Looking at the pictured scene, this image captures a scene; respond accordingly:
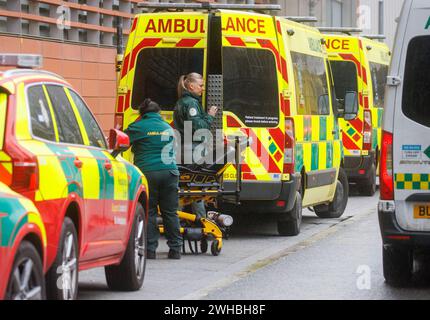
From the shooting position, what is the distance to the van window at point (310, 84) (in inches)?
649

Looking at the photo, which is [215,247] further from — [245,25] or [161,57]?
[245,25]

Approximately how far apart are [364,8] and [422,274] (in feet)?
157

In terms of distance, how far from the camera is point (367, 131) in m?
24.3

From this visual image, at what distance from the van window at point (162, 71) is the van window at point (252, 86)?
0.37 metres

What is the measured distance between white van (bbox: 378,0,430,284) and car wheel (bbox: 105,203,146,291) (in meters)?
1.90

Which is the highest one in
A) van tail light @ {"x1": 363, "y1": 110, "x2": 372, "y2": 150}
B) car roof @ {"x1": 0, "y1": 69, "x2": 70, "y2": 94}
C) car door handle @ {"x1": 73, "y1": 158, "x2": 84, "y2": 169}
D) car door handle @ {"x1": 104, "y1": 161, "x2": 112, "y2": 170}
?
car roof @ {"x1": 0, "y1": 69, "x2": 70, "y2": 94}

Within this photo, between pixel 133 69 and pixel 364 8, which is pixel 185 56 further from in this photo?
pixel 364 8

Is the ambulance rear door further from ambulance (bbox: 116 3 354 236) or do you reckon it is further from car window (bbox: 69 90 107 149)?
car window (bbox: 69 90 107 149)

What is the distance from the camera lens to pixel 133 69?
15.8 metres

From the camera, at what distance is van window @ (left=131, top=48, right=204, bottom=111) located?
1571 centimetres

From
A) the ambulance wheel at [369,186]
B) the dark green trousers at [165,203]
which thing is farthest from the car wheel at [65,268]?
the ambulance wheel at [369,186]

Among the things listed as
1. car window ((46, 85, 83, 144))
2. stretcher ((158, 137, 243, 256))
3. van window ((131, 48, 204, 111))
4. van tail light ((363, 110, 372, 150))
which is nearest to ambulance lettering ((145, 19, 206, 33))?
van window ((131, 48, 204, 111))

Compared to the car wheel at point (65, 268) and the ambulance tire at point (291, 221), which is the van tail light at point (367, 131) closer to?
the ambulance tire at point (291, 221)

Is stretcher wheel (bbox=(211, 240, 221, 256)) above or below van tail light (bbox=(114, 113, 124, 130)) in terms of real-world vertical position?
below
